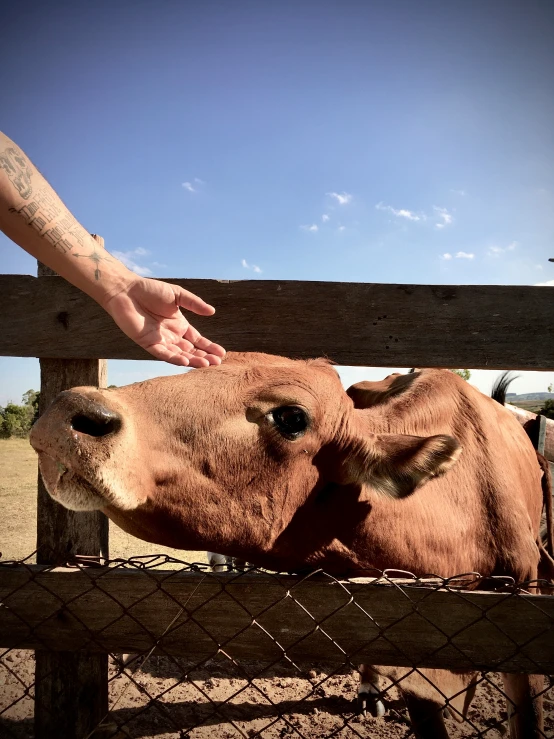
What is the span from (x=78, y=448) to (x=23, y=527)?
1078cm

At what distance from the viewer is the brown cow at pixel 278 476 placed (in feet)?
5.57

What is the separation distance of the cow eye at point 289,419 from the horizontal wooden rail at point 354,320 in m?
0.71

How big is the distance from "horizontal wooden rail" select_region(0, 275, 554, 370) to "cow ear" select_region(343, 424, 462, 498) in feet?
2.09

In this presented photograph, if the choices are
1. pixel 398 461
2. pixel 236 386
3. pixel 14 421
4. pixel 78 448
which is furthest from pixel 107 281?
pixel 14 421

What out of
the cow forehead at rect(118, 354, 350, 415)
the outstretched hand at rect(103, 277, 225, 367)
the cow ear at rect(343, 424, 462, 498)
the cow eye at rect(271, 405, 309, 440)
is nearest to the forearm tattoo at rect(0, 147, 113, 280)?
the outstretched hand at rect(103, 277, 225, 367)

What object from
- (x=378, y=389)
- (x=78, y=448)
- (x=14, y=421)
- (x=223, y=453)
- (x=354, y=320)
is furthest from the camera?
(x=14, y=421)

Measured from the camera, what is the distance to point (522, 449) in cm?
354

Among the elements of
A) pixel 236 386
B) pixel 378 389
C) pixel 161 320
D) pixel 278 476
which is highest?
pixel 161 320

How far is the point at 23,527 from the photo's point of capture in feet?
35.1

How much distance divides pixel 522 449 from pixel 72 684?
3.19 meters

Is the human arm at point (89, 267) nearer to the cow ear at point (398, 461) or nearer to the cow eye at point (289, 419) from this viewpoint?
the cow eye at point (289, 419)

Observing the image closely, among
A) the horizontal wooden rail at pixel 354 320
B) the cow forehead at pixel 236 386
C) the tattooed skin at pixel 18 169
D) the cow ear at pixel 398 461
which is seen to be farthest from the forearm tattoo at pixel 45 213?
the cow ear at pixel 398 461

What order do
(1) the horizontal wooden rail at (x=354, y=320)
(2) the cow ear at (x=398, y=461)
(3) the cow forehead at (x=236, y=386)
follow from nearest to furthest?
(3) the cow forehead at (x=236, y=386) < (2) the cow ear at (x=398, y=461) < (1) the horizontal wooden rail at (x=354, y=320)

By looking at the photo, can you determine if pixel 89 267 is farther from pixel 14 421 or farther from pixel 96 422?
pixel 14 421
